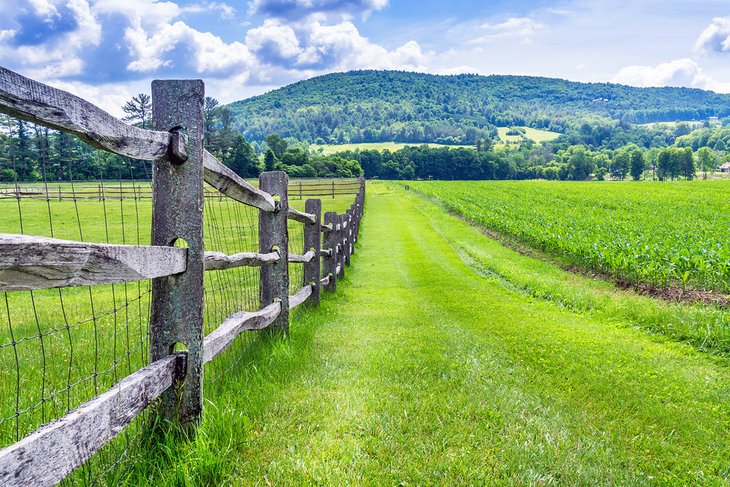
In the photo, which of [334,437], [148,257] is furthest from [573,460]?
[148,257]

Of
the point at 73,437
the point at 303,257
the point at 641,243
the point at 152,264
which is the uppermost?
the point at 152,264

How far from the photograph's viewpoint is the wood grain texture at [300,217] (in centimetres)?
636

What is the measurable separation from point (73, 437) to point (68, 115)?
1.18 meters

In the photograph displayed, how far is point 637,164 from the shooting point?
12144cm

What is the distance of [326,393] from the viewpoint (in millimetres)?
4031

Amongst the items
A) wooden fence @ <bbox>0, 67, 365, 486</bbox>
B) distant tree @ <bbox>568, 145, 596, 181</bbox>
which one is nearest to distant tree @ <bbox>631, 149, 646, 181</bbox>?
distant tree @ <bbox>568, 145, 596, 181</bbox>

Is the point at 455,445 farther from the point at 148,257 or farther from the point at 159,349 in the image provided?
the point at 148,257

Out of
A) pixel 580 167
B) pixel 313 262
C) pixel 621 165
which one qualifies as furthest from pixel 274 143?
pixel 621 165

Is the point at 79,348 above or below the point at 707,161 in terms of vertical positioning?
below

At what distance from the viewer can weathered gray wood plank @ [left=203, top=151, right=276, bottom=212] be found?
3084 mm

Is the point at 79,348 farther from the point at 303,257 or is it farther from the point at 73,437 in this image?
the point at 73,437

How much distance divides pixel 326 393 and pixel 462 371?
4.96 ft

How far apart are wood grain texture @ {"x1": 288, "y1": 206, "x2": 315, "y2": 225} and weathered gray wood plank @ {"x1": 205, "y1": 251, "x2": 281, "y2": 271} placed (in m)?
1.18

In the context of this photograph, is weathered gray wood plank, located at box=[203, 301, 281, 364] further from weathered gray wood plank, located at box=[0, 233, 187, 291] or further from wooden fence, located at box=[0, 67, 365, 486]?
weathered gray wood plank, located at box=[0, 233, 187, 291]
